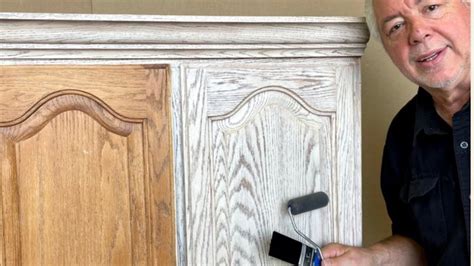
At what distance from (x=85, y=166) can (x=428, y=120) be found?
0.73 metres

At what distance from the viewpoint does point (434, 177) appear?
4.38 ft

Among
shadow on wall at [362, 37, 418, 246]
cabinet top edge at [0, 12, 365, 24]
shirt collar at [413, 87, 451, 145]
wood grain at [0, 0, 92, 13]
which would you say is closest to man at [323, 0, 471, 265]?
shirt collar at [413, 87, 451, 145]

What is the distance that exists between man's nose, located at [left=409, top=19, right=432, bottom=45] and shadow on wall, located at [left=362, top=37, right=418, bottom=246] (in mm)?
547

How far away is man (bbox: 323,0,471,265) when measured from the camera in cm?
120

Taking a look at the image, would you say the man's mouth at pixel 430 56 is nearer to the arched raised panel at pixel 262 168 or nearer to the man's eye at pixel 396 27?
the man's eye at pixel 396 27

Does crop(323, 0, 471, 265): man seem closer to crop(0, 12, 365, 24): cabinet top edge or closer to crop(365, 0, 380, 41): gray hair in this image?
crop(365, 0, 380, 41): gray hair

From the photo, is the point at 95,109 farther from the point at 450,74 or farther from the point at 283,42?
the point at 450,74

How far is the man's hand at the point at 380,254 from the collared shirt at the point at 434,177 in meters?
0.03

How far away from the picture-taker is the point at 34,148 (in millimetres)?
995

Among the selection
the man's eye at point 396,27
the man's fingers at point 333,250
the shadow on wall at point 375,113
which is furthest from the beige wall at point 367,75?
the man's fingers at point 333,250

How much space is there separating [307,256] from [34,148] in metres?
0.53

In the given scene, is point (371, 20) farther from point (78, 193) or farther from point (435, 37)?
point (78, 193)

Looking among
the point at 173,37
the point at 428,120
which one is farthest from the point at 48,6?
the point at 428,120

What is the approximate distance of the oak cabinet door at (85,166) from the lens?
3.24 feet
